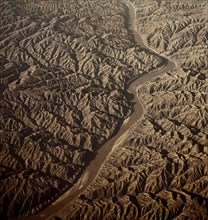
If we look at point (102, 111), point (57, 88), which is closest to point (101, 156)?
point (102, 111)

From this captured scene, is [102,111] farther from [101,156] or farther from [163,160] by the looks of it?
[163,160]

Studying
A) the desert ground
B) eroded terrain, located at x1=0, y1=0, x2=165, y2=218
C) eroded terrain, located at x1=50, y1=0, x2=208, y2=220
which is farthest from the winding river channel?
Answer: eroded terrain, located at x1=50, y1=0, x2=208, y2=220

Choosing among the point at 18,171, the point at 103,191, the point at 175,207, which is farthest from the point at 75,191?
the point at 175,207

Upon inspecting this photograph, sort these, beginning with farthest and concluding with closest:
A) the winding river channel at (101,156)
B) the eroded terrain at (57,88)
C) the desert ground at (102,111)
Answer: the eroded terrain at (57,88) < the winding river channel at (101,156) < the desert ground at (102,111)

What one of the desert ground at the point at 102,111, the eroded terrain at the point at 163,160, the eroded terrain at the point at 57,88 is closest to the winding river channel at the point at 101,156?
the desert ground at the point at 102,111

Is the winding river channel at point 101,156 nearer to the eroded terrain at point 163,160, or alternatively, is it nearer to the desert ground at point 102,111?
the desert ground at point 102,111

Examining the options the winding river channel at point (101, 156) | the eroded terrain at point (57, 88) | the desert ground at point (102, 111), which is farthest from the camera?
the eroded terrain at point (57, 88)

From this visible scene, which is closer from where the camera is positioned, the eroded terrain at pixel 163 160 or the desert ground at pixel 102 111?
the eroded terrain at pixel 163 160
